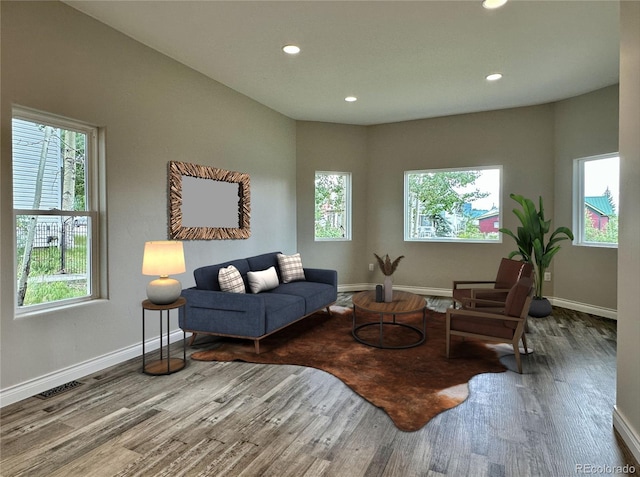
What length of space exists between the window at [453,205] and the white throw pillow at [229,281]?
3563 millimetres

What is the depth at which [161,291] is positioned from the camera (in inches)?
117

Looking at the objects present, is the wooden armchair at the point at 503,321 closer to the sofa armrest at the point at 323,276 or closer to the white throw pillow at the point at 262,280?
the sofa armrest at the point at 323,276

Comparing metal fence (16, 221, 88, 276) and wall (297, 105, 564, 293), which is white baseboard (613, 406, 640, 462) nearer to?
wall (297, 105, 564, 293)

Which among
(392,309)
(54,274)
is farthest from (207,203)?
(392,309)

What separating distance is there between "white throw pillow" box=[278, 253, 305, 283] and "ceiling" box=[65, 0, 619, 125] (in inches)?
90.1

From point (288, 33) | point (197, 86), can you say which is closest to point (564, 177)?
point (288, 33)

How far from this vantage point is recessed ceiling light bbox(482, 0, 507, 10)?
2.74m

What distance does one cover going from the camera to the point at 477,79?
4336 mm

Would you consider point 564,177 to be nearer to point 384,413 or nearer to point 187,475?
point 384,413

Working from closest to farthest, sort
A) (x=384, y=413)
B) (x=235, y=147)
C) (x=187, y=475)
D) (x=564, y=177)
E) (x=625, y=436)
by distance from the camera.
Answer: (x=187, y=475), (x=625, y=436), (x=384, y=413), (x=235, y=147), (x=564, y=177)

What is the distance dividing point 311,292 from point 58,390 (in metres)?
2.53

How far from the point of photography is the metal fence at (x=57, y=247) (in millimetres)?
2750

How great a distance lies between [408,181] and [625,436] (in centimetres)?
485

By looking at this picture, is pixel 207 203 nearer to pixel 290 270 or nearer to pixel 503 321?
pixel 290 270
